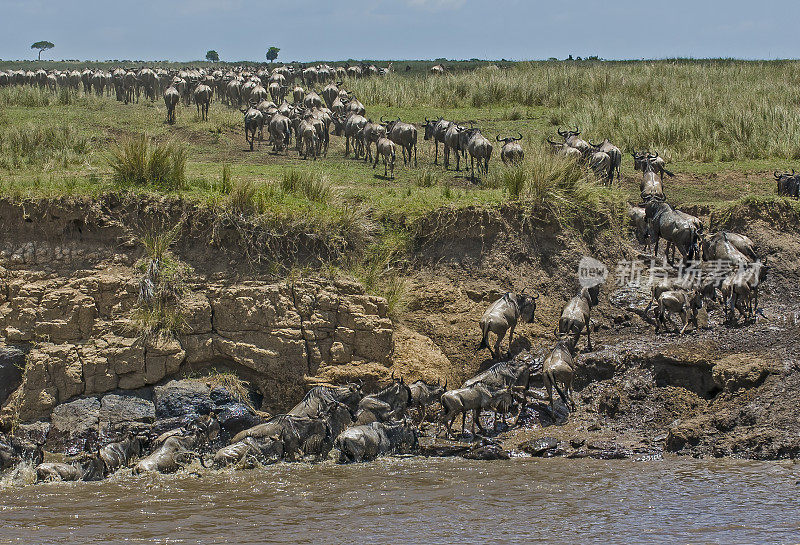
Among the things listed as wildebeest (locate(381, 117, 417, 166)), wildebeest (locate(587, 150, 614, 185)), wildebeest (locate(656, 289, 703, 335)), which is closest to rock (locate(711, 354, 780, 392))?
wildebeest (locate(656, 289, 703, 335))

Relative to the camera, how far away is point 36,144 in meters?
18.1

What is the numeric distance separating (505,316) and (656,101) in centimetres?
1418

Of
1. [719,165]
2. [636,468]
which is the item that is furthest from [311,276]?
[719,165]

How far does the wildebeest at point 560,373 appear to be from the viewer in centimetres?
1090

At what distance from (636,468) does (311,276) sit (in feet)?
17.7

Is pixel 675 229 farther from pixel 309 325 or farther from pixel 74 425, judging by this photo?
pixel 74 425

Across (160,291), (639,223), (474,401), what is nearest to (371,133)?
(639,223)

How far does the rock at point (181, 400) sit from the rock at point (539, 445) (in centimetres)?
410

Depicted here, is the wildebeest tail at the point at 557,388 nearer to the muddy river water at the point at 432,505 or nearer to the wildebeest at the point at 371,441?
the muddy river water at the point at 432,505

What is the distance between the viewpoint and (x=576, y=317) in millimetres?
12125

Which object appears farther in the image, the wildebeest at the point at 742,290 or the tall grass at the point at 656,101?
the tall grass at the point at 656,101

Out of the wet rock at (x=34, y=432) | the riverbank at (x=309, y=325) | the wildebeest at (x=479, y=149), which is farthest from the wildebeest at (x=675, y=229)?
the wet rock at (x=34, y=432)

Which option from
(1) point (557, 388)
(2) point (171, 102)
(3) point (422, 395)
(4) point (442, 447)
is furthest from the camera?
(2) point (171, 102)

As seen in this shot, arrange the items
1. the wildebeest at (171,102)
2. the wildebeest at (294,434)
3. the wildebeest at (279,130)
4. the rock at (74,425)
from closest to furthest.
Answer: the wildebeest at (294,434), the rock at (74,425), the wildebeest at (279,130), the wildebeest at (171,102)
